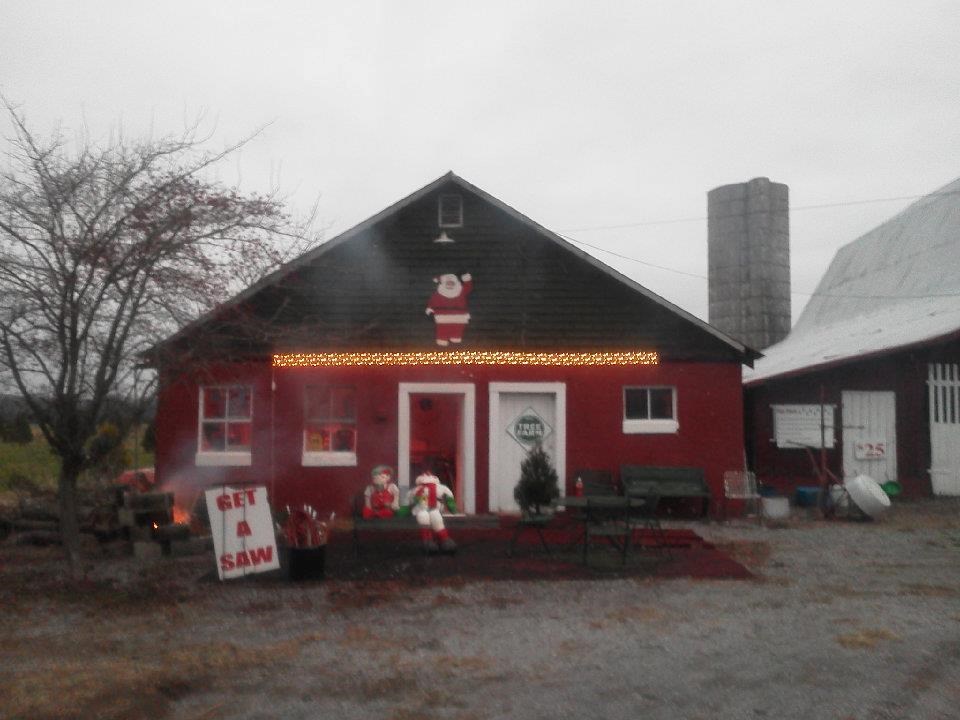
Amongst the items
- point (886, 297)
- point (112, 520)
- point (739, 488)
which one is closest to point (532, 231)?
point (739, 488)

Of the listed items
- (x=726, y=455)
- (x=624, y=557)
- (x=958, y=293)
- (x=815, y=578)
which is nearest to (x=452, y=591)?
(x=624, y=557)

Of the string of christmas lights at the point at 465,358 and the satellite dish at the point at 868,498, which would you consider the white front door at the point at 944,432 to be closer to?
the satellite dish at the point at 868,498

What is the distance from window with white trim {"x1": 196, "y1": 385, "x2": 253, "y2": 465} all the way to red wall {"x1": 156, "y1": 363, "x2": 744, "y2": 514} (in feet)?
0.52

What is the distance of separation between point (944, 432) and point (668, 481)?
21.6 ft

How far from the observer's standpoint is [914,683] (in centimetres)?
610

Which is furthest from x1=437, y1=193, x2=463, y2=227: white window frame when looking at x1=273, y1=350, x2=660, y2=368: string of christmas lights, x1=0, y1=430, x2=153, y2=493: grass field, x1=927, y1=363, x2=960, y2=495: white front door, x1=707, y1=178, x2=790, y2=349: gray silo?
x1=707, y1=178, x2=790, y2=349: gray silo

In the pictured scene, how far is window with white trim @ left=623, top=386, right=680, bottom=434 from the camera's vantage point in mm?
15094

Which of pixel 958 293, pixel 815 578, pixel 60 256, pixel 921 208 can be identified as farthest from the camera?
pixel 921 208

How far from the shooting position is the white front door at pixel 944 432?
17.8 meters

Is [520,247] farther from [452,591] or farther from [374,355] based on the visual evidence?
[452,591]

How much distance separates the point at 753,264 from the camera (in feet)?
95.4

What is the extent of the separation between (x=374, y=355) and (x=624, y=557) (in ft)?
18.5

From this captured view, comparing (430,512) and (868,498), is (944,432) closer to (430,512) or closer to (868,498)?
(868,498)

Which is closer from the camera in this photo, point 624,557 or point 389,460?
point 624,557
